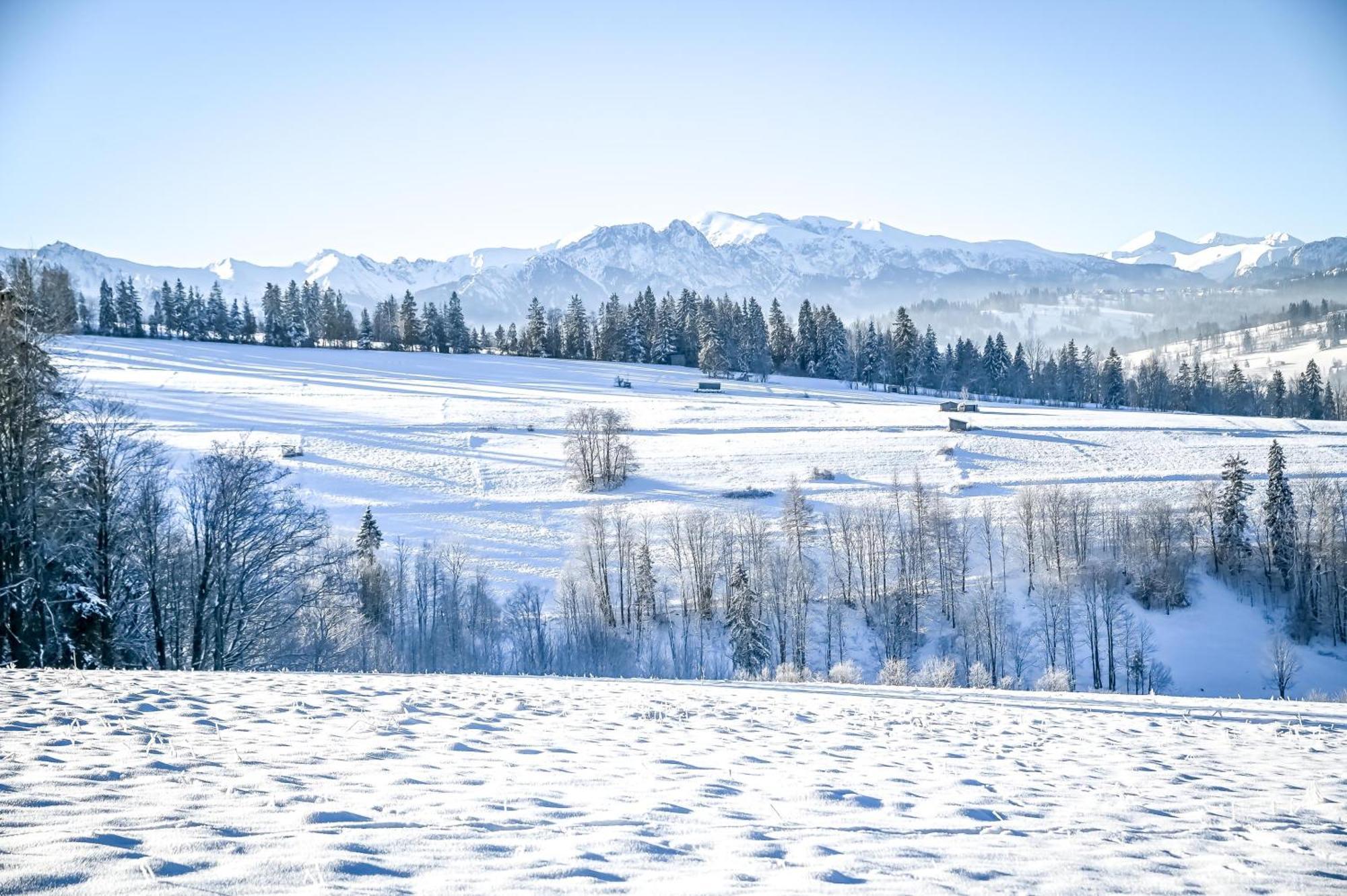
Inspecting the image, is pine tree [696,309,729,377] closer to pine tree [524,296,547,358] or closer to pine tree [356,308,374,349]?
pine tree [524,296,547,358]

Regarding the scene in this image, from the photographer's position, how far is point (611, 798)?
646cm

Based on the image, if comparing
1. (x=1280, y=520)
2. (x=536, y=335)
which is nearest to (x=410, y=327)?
(x=536, y=335)

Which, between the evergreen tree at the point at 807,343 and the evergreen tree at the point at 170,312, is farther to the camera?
the evergreen tree at the point at 170,312

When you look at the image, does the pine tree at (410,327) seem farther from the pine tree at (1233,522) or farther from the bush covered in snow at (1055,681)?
the pine tree at (1233,522)

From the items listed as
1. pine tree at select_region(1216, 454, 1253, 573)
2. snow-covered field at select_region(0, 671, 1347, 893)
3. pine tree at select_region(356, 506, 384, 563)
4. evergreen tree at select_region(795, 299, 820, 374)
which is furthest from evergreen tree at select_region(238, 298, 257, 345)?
pine tree at select_region(1216, 454, 1253, 573)

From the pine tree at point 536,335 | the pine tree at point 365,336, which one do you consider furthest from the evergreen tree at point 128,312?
the pine tree at point 536,335

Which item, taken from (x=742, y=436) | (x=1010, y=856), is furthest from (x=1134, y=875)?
(x=742, y=436)

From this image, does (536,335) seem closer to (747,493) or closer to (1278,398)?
(747,493)

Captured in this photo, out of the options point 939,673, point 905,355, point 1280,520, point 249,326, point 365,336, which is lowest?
point 939,673

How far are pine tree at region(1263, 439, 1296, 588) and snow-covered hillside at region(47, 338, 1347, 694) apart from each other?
14.9ft

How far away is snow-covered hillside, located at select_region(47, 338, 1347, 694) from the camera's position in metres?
47.2

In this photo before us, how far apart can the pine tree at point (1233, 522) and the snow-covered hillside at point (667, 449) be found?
2.61 meters

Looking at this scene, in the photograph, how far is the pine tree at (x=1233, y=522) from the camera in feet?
150

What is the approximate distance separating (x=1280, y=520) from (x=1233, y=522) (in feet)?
8.44
